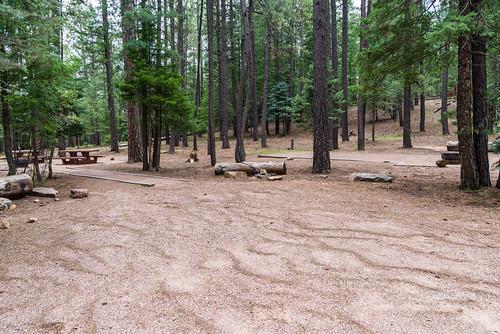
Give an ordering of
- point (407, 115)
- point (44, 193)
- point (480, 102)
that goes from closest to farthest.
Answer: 1. point (480, 102)
2. point (44, 193)
3. point (407, 115)

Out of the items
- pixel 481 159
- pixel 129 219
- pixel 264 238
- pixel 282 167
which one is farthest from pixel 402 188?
pixel 129 219

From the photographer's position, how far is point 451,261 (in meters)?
3.18

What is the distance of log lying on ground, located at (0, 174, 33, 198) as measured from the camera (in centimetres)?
639

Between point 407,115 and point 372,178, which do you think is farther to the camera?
point 407,115

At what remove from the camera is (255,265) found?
323 cm

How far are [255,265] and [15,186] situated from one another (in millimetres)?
6410

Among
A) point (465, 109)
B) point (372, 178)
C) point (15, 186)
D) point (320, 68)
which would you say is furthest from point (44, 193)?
point (465, 109)

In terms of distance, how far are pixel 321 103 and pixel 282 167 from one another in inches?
98.7

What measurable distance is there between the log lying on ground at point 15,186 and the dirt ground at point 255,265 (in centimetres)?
53

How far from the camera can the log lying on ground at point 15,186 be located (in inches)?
251

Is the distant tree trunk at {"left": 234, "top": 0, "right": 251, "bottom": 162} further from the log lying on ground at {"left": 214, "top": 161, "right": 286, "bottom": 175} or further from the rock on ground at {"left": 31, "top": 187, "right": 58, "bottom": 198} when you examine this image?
the rock on ground at {"left": 31, "top": 187, "right": 58, "bottom": 198}

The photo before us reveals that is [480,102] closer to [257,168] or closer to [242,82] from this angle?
[257,168]

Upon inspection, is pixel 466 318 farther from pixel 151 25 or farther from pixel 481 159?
pixel 151 25

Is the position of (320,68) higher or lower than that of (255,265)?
higher
